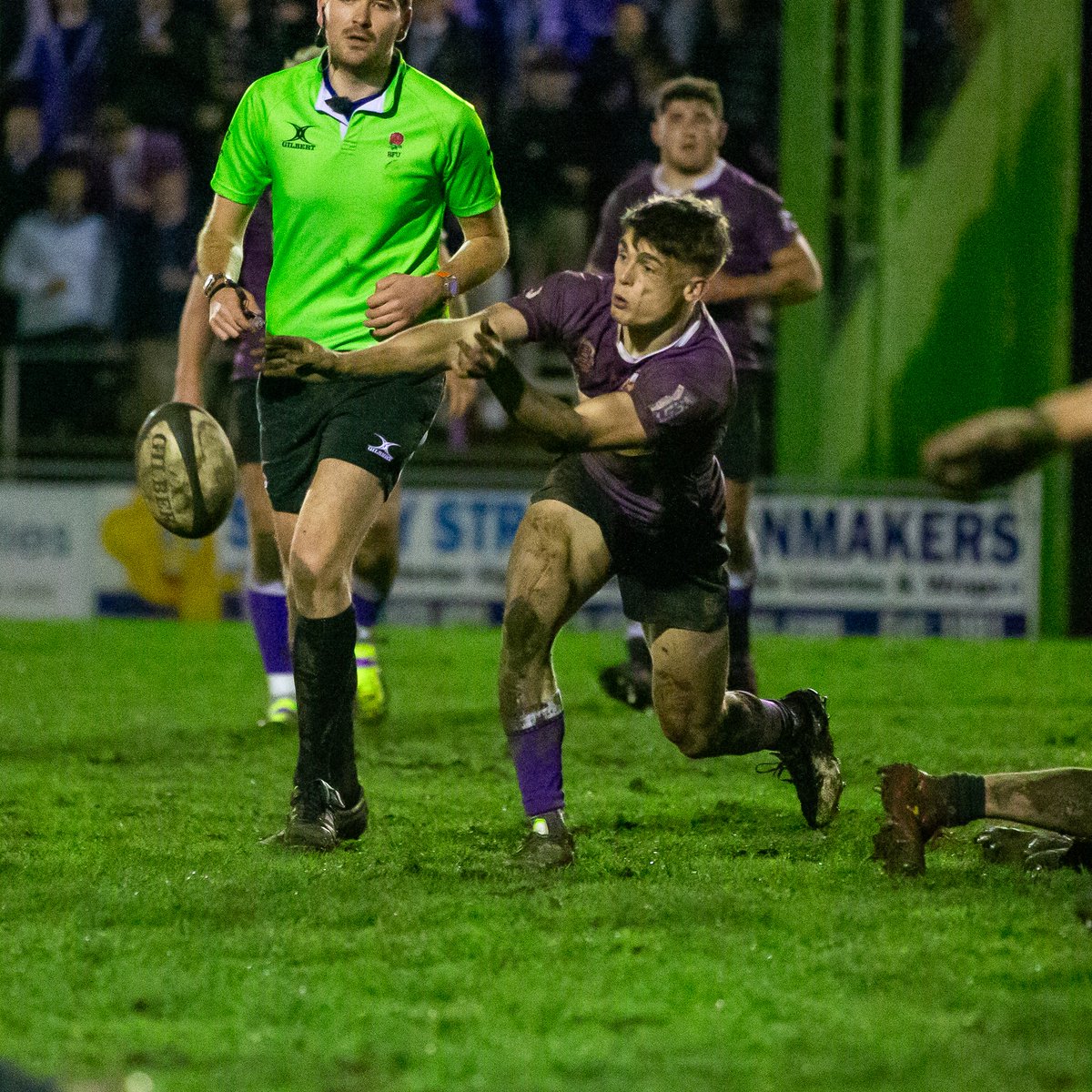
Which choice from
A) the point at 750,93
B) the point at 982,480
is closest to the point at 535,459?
the point at 750,93

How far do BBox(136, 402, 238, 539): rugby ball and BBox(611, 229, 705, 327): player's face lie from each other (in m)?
1.28

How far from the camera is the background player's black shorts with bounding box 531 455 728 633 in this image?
4.91 meters

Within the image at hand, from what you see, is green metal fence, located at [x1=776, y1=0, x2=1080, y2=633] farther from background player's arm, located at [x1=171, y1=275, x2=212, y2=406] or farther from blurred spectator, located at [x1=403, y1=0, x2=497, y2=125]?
background player's arm, located at [x1=171, y1=275, x2=212, y2=406]

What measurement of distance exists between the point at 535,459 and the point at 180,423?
8.36 meters

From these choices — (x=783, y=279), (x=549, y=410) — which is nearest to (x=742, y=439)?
(x=783, y=279)

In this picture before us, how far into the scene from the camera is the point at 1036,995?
11.8 feet

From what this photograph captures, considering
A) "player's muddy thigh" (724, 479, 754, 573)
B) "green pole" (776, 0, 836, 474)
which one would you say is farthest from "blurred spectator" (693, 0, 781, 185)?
"player's muddy thigh" (724, 479, 754, 573)

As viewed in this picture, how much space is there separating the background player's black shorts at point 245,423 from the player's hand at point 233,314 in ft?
6.47

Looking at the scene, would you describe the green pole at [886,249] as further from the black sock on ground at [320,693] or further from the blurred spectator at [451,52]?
the black sock on ground at [320,693]

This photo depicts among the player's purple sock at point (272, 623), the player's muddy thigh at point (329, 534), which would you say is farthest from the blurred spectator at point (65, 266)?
the player's muddy thigh at point (329, 534)

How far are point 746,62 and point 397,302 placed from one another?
9.79 meters

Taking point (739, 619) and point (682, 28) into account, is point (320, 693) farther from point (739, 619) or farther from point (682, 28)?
point (682, 28)

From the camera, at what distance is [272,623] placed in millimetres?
7320

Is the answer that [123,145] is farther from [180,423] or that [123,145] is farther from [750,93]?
[180,423]
